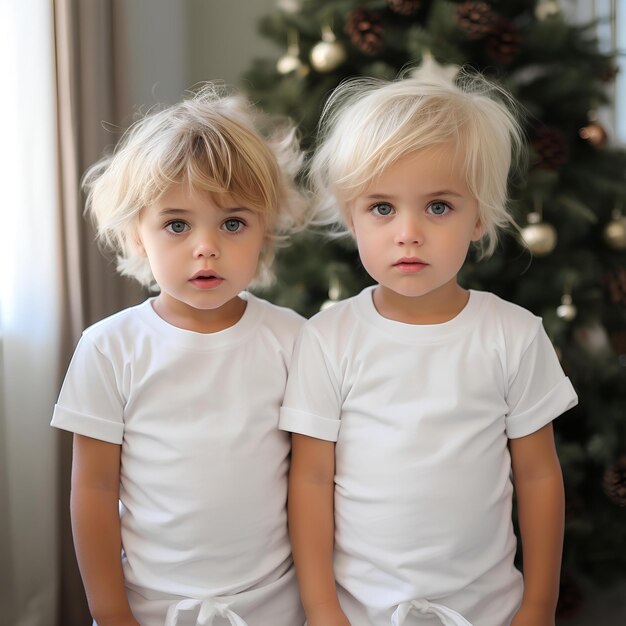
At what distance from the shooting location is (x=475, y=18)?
171 cm

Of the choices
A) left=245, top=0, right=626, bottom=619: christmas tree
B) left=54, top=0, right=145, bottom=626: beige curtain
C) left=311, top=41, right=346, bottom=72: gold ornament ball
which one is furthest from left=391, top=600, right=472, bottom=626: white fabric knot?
left=311, top=41, right=346, bottom=72: gold ornament ball

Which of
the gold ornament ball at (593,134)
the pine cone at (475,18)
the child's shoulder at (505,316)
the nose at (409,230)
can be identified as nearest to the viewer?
the nose at (409,230)

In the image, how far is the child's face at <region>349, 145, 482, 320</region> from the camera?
1.17m

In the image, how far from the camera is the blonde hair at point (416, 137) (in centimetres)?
118

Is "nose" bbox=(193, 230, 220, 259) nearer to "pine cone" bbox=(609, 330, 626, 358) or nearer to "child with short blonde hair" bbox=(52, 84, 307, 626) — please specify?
"child with short blonde hair" bbox=(52, 84, 307, 626)

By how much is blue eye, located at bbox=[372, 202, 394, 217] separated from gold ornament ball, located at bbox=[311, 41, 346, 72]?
0.75 metres

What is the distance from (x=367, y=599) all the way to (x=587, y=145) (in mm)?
1276

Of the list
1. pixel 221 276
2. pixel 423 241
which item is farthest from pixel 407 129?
pixel 221 276

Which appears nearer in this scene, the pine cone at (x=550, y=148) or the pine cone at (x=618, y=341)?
the pine cone at (x=550, y=148)

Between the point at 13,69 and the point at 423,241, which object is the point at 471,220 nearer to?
the point at 423,241

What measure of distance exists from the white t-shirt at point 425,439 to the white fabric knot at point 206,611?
18 cm

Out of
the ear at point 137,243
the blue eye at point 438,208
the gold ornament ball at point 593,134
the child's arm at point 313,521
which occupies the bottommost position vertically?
the child's arm at point 313,521

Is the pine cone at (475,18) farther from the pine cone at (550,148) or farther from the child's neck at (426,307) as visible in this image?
the child's neck at (426,307)

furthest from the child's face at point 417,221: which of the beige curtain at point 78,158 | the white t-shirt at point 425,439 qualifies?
the beige curtain at point 78,158
